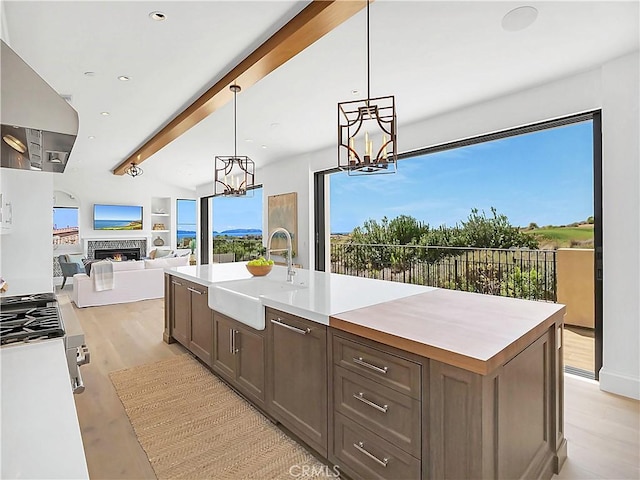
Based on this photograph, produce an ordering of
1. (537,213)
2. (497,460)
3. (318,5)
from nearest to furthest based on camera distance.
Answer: (497,460), (318,5), (537,213)

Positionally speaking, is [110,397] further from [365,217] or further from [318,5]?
[365,217]

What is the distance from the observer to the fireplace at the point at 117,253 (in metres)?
9.55

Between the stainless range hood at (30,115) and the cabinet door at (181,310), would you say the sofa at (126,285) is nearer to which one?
the cabinet door at (181,310)

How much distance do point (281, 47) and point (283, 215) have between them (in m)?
4.04

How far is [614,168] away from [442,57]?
1.62m

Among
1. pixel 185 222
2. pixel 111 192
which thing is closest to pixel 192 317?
pixel 111 192

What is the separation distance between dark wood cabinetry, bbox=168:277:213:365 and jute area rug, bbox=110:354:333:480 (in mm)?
277

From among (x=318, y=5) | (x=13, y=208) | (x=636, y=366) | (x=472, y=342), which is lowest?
(x=636, y=366)

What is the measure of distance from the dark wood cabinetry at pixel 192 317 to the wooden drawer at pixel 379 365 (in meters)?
1.66

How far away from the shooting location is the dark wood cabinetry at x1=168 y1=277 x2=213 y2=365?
3.20m

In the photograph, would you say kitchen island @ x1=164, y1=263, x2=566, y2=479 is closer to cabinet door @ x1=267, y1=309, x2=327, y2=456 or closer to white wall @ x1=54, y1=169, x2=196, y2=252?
cabinet door @ x1=267, y1=309, x2=327, y2=456

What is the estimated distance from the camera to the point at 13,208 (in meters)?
3.24

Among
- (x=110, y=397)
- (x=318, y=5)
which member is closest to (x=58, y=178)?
(x=110, y=397)

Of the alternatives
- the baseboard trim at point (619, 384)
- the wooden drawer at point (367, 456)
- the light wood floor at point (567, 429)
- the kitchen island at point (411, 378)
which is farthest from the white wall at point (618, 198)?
the wooden drawer at point (367, 456)
